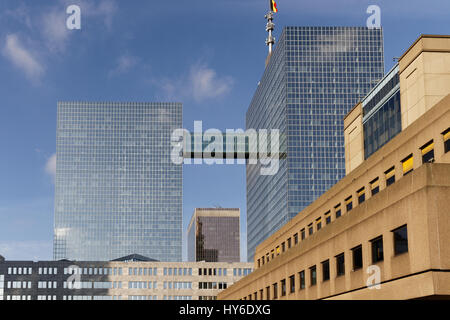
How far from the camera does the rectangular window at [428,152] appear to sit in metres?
48.2

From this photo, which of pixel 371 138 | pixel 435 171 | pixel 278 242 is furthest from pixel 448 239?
pixel 278 242

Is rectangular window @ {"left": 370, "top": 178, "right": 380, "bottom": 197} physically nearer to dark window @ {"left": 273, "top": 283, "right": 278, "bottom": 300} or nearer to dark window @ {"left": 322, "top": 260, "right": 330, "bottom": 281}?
dark window @ {"left": 322, "top": 260, "right": 330, "bottom": 281}

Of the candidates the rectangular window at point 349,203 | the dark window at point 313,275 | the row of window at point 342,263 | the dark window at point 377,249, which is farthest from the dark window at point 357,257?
the rectangular window at point 349,203

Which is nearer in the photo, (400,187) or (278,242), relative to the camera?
(400,187)

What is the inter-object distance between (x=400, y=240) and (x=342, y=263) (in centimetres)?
1337

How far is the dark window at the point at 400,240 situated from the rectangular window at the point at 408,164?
30.9 feet

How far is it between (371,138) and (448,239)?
3472 cm

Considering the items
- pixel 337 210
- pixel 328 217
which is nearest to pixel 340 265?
pixel 337 210

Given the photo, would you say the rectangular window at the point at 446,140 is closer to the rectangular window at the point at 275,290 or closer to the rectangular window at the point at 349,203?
the rectangular window at the point at 349,203

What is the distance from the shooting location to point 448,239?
36.7 metres

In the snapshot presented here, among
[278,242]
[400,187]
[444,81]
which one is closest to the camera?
[400,187]

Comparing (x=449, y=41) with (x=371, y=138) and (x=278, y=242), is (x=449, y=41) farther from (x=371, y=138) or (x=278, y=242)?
(x=278, y=242)

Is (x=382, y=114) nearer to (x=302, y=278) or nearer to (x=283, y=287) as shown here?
(x=302, y=278)
